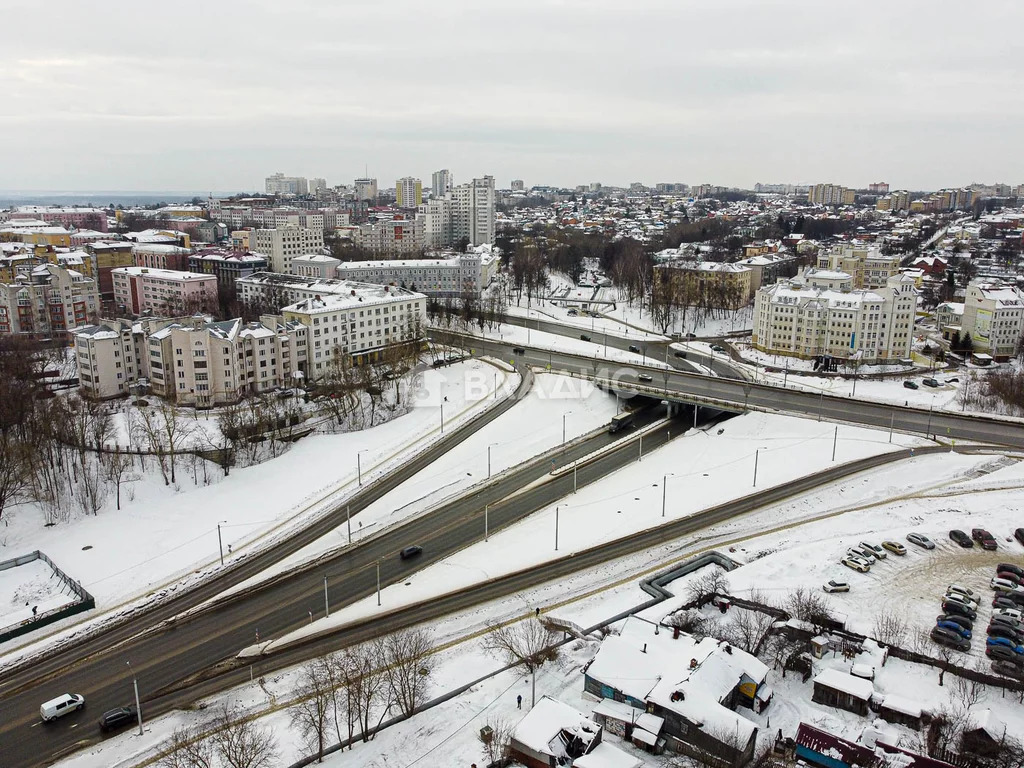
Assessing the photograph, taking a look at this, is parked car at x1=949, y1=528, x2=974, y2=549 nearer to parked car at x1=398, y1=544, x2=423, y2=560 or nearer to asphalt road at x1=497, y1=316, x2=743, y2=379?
parked car at x1=398, y1=544, x2=423, y2=560

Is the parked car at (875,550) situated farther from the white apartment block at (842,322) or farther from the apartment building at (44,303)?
the apartment building at (44,303)

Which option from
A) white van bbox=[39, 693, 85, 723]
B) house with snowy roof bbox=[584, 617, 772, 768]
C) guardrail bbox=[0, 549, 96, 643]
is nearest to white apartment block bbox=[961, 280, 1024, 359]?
house with snowy roof bbox=[584, 617, 772, 768]

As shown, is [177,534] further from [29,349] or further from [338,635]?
[29,349]

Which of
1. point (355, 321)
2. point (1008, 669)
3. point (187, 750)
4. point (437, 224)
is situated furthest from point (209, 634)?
point (437, 224)

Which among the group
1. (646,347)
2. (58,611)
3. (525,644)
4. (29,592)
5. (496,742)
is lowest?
(29,592)

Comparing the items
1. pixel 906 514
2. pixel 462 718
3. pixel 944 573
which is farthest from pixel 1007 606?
pixel 462 718

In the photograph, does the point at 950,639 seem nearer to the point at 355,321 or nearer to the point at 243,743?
the point at 243,743
